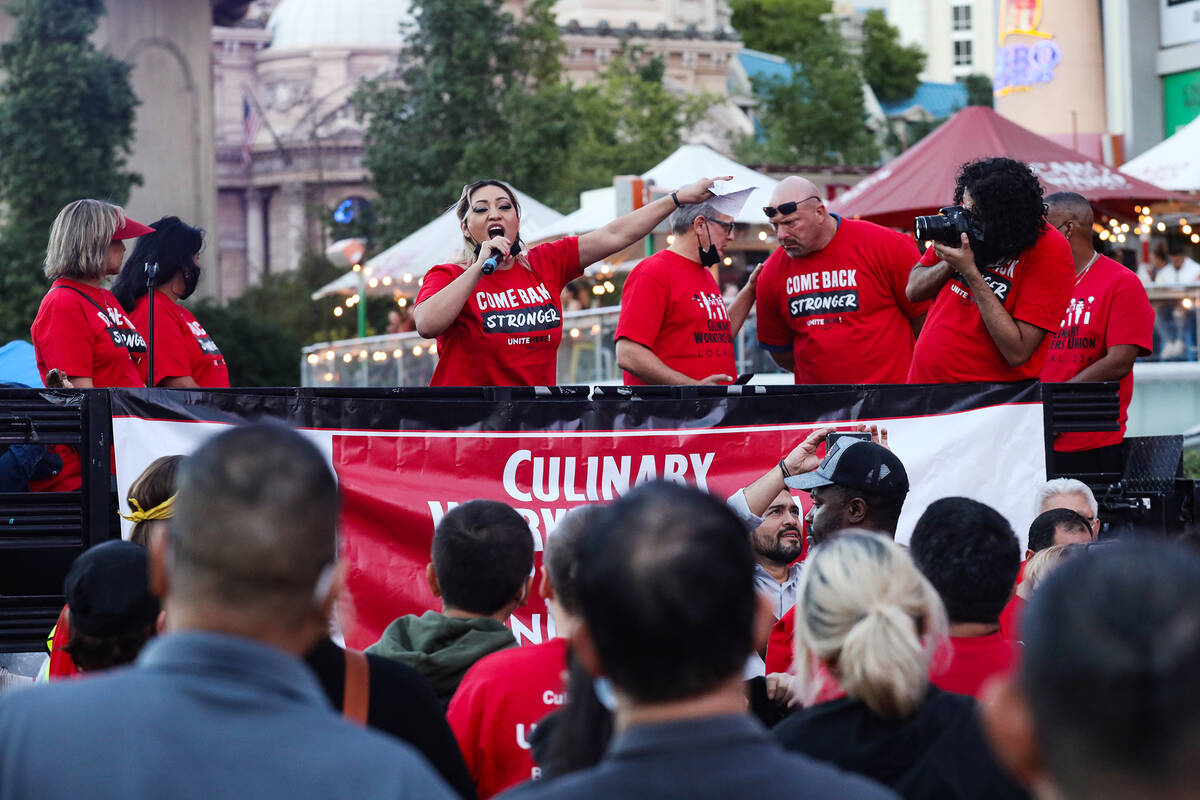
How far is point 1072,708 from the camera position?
63.3 inches

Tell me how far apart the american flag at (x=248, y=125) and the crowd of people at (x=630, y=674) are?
237 ft

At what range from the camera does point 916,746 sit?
112 inches

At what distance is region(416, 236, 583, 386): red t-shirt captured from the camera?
6.78m

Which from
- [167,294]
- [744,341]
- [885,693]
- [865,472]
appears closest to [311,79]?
[744,341]

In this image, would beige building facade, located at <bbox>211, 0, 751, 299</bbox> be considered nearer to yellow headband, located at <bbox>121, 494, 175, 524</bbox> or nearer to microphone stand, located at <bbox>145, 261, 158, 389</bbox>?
microphone stand, located at <bbox>145, 261, 158, 389</bbox>

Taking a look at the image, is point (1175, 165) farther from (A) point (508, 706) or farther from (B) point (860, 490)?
(A) point (508, 706)

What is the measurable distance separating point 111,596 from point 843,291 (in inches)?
176

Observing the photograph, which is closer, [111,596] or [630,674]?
[630,674]

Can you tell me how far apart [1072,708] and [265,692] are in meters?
0.99

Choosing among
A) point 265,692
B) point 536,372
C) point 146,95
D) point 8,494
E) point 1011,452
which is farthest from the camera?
point 146,95

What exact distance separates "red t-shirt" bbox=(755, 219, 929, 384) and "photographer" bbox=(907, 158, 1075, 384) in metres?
0.50

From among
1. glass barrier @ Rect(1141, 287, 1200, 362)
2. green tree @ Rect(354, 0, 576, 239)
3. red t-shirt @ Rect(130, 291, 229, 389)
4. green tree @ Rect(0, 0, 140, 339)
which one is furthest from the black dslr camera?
green tree @ Rect(354, 0, 576, 239)

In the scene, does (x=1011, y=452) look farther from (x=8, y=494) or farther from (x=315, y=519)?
(x=315, y=519)

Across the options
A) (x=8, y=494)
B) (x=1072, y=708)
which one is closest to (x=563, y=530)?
(x=1072, y=708)
